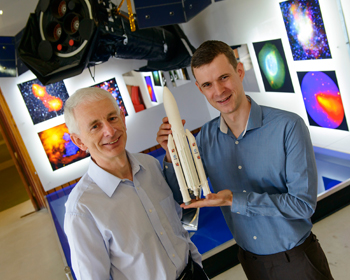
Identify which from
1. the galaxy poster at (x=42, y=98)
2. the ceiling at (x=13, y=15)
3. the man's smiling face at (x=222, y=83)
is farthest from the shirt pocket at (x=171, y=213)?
the galaxy poster at (x=42, y=98)

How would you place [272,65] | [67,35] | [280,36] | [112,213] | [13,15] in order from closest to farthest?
[112,213], [67,35], [280,36], [272,65], [13,15]

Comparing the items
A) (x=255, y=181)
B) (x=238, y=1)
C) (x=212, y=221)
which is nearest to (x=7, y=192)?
(x=212, y=221)

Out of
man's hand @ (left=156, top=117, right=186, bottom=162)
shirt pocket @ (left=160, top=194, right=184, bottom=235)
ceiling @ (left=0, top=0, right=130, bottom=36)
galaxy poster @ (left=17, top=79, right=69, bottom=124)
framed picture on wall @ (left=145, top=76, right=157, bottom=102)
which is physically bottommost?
shirt pocket @ (left=160, top=194, right=184, bottom=235)

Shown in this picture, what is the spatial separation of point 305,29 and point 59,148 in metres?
3.77

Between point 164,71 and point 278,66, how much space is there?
1918 millimetres

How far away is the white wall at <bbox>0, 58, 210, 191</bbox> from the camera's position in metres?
4.50

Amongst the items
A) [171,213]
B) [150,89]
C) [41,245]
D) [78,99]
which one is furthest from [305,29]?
[41,245]

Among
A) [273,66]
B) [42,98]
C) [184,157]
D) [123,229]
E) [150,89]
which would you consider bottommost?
[123,229]

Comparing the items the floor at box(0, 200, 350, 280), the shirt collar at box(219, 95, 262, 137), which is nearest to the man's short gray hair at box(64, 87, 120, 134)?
the shirt collar at box(219, 95, 262, 137)

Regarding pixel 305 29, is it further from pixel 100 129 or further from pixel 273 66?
pixel 100 129

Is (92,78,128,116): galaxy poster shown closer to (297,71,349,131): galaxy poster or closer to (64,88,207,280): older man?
(297,71,349,131): galaxy poster

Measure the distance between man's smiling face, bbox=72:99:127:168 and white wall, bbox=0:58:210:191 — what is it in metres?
2.96

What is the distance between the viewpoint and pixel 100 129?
5.52 feet

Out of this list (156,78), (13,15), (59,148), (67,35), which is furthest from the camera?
(156,78)
